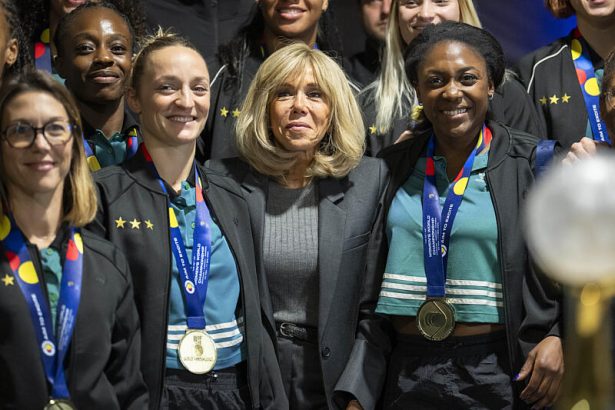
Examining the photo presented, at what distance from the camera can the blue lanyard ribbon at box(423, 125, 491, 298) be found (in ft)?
10.8

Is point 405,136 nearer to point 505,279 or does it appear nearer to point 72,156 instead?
point 505,279

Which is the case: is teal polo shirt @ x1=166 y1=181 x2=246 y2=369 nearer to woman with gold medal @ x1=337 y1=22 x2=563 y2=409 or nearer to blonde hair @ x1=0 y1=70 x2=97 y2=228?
blonde hair @ x1=0 y1=70 x2=97 y2=228

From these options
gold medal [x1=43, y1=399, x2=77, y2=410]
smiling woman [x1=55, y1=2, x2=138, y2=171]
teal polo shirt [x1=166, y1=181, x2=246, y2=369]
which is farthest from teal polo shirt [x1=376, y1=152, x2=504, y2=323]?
gold medal [x1=43, y1=399, x2=77, y2=410]

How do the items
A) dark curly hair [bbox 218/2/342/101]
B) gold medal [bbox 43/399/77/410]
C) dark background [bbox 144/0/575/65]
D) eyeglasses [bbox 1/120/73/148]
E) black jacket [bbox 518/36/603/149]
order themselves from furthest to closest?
dark background [bbox 144/0/575/65], dark curly hair [bbox 218/2/342/101], black jacket [bbox 518/36/603/149], eyeglasses [bbox 1/120/73/148], gold medal [bbox 43/399/77/410]

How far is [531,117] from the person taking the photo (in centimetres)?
396

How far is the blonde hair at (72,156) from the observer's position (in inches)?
110

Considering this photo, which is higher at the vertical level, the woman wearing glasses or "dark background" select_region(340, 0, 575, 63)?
"dark background" select_region(340, 0, 575, 63)

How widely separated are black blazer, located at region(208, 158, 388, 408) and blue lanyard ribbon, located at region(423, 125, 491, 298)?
27 cm

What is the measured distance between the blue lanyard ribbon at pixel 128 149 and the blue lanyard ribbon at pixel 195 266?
504 millimetres

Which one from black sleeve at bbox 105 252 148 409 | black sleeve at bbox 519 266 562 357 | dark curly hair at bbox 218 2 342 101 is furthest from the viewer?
dark curly hair at bbox 218 2 342 101

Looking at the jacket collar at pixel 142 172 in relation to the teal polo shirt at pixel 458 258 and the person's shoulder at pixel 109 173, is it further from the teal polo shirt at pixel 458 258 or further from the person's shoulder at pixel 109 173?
the teal polo shirt at pixel 458 258

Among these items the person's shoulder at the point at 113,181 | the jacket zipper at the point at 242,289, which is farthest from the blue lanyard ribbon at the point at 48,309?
the jacket zipper at the point at 242,289

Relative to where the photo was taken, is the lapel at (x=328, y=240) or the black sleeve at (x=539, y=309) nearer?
the black sleeve at (x=539, y=309)

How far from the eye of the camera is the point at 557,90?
159 inches
